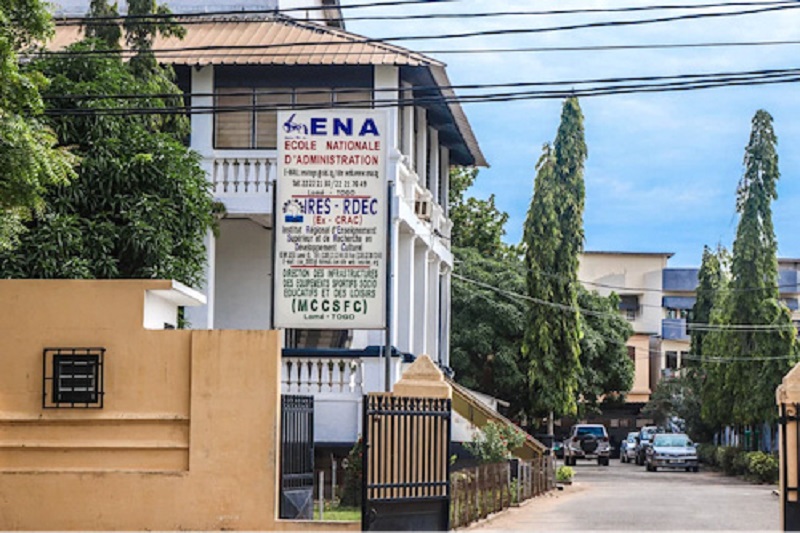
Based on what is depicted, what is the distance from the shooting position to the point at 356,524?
57.1ft

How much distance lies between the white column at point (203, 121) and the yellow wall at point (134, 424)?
10.4m

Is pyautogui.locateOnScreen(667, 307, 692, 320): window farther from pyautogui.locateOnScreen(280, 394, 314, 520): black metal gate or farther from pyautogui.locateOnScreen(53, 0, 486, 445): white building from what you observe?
pyautogui.locateOnScreen(280, 394, 314, 520): black metal gate

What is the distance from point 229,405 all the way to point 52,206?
6.84 metres

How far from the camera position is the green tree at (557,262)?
46000 millimetres

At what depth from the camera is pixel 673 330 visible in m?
84.3

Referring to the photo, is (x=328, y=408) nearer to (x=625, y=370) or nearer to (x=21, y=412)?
(x=21, y=412)

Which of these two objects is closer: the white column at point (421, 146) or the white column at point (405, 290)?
the white column at point (405, 290)

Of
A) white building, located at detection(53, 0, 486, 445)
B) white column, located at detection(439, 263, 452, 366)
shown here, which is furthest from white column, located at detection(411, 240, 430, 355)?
white column, located at detection(439, 263, 452, 366)

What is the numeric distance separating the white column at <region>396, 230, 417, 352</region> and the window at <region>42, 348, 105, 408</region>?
41.5 ft

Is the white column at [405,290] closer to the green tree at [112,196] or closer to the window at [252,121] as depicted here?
the window at [252,121]

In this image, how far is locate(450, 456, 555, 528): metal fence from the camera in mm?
21484

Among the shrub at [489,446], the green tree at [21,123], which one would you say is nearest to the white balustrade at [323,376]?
the shrub at [489,446]

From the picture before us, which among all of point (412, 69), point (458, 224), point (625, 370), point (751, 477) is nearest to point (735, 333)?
point (751, 477)

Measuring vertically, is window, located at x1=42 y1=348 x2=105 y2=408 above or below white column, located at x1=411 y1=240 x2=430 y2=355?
below
